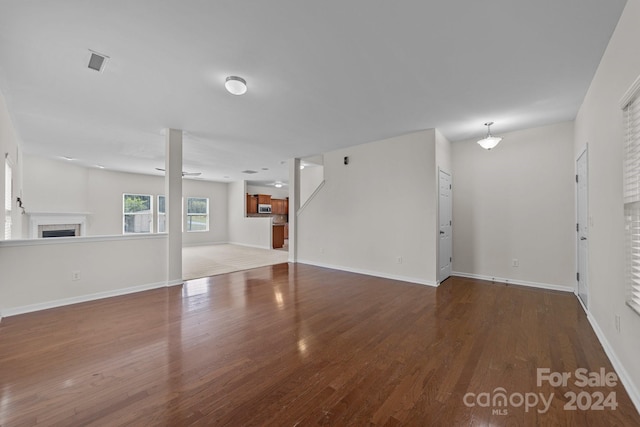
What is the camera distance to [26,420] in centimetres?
155

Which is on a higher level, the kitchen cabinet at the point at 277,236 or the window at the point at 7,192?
the window at the point at 7,192

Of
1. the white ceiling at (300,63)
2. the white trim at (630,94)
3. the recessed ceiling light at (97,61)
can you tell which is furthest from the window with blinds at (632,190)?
the recessed ceiling light at (97,61)

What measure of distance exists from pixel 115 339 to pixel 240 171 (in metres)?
6.42

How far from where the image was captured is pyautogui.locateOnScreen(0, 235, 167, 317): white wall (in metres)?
3.21

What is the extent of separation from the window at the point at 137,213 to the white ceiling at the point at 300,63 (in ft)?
15.4

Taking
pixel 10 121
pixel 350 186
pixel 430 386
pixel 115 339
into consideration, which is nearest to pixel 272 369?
pixel 430 386

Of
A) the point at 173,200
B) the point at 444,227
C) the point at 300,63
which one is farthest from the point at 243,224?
the point at 300,63

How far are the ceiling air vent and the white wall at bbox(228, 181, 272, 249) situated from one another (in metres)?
6.78

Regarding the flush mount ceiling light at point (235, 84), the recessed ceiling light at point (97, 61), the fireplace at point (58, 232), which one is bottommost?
the fireplace at point (58, 232)

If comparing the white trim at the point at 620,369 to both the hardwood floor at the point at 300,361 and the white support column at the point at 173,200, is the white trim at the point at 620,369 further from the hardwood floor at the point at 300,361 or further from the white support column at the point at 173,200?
the white support column at the point at 173,200

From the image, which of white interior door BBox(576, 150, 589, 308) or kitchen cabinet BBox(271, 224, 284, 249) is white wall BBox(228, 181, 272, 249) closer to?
kitchen cabinet BBox(271, 224, 284, 249)

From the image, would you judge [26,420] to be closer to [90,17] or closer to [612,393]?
[90,17]

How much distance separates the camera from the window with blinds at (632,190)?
5.75 ft

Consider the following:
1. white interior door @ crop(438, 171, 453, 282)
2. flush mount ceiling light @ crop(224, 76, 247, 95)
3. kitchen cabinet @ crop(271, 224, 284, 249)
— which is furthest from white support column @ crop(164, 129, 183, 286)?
kitchen cabinet @ crop(271, 224, 284, 249)
